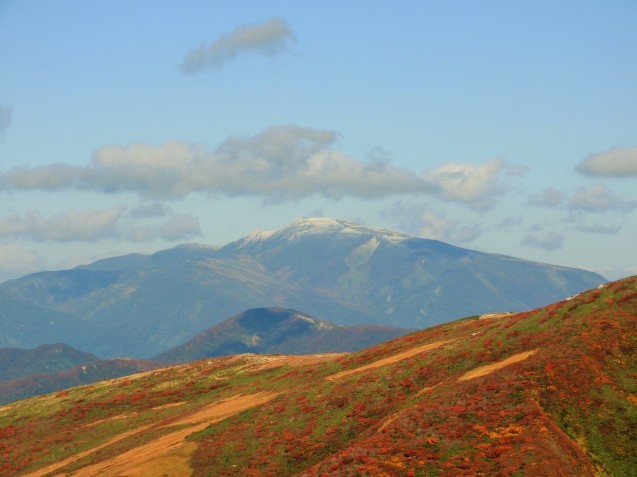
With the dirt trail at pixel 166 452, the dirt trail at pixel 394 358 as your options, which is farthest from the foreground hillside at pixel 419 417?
the dirt trail at pixel 394 358

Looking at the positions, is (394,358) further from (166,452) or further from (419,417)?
(166,452)

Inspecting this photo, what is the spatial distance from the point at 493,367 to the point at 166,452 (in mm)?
32061

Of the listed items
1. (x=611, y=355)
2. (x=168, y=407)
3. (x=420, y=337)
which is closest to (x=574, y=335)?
(x=611, y=355)

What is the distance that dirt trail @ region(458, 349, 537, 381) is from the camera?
75562mm

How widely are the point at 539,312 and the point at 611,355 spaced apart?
18923 mm

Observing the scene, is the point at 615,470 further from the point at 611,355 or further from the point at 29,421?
the point at 29,421

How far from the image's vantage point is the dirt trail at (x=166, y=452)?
233 feet

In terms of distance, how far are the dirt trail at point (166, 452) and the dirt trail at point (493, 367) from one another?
26.5 meters

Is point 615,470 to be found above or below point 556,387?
below

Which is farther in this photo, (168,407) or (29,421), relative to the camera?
(29,421)

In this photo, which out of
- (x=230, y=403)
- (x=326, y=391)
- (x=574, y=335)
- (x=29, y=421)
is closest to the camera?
(x=574, y=335)

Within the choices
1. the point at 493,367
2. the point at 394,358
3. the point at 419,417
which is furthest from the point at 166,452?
the point at 394,358

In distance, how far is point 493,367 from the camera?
76.6 m

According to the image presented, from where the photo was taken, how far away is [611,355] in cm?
7256
